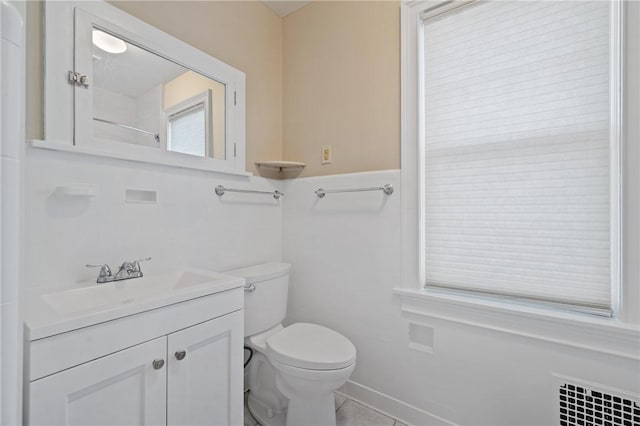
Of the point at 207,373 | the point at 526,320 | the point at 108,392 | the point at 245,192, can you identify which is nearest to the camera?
the point at 108,392

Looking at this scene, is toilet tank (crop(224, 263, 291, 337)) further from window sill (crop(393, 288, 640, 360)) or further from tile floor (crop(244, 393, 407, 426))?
window sill (crop(393, 288, 640, 360))

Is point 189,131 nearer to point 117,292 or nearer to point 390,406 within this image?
point 117,292

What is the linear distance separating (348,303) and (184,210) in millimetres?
1076

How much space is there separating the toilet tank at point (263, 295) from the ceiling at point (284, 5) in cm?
179

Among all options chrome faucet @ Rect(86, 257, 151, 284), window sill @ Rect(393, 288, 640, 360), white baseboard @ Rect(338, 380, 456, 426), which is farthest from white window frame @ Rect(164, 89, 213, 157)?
white baseboard @ Rect(338, 380, 456, 426)

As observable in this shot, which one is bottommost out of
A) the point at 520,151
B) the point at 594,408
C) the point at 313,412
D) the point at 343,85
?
the point at 313,412

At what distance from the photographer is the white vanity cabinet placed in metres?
0.74

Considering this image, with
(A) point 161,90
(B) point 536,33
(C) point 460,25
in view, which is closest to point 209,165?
(A) point 161,90

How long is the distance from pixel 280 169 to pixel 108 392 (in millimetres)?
1506

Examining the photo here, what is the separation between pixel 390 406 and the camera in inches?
62.8

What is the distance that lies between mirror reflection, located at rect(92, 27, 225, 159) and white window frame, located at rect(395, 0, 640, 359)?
3.52 ft

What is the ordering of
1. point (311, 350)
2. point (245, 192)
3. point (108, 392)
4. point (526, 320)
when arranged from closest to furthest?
point (108, 392), point (526, 320), point (311, 350), point (245, 192)

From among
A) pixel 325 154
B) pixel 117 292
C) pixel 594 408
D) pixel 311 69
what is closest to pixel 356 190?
pixel 325 154

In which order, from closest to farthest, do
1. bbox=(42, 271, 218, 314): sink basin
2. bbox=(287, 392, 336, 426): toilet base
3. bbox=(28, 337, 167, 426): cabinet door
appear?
1. bbox=(28, 337, 167, 426): cabinet door
2. bbox=(42, 271, 218, 314): sink basin
3. bbox=(287, 392, 336, 426): toilet base
